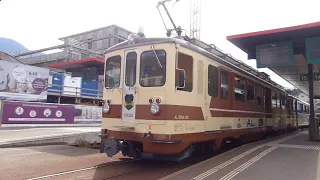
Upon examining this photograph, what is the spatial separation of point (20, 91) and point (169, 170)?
17.2 metres

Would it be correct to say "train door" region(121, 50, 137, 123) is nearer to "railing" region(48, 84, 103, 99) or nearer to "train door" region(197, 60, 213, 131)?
"train door" region(197, 60, 213, 131)

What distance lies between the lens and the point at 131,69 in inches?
297

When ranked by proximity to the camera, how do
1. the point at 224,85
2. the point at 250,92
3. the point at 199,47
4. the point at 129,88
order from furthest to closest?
the point at 250,92 → the point at 224,85 → the point at 199,47 → the point at 129,88

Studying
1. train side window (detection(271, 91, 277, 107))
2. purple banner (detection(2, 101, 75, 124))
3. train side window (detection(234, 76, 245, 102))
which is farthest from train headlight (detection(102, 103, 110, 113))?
train side window (detection(271, 91, 277, 107))

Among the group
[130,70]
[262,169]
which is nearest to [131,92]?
[130,70]

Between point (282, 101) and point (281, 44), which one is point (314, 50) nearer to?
point (281, 44)

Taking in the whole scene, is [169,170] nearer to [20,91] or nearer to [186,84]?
[186,84]

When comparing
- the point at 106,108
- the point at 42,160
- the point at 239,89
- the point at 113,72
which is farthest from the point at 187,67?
the point at 42,160

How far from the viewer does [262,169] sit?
652 cm

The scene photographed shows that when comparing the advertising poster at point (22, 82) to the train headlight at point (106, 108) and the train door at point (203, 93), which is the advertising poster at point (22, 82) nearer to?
the train headlight at point (106, 108)

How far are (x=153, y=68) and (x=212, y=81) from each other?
2.01 metres

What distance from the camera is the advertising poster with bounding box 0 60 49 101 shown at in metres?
20.3

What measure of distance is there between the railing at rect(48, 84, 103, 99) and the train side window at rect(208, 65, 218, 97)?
18094 millimetres

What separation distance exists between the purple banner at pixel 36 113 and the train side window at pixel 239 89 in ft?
37.6
